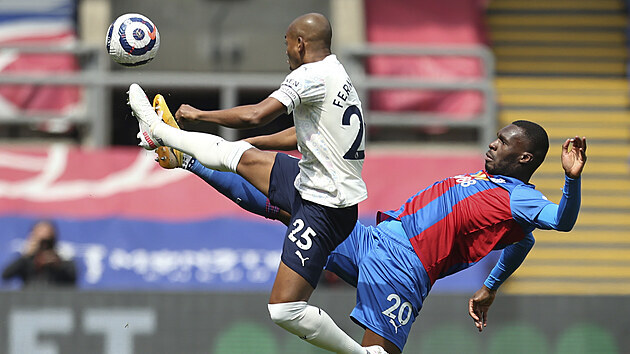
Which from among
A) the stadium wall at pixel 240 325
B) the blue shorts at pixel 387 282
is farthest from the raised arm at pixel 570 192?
the stadium wall at pixel 240 325

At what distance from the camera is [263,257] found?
11203 millimetres

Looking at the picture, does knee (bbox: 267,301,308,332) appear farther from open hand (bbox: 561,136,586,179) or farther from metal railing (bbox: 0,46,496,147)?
metal railing (bbox: 0,46,496,147)

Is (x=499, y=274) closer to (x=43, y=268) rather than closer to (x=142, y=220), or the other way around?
(x=43, y=268)

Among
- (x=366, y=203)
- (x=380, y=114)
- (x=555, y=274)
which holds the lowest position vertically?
(x=555, y=274)

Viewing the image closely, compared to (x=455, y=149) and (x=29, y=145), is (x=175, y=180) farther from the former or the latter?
(x=455, y=149)

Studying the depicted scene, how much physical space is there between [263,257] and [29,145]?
116 inches

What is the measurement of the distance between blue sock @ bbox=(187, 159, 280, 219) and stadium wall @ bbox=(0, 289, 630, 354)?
217cm

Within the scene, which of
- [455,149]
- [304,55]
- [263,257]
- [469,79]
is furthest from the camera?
[469,79]

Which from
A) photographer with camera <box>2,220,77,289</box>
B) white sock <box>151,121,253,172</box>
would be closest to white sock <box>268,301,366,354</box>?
white sock <box>151,121,253,172</box>

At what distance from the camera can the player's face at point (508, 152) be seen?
19.3ft

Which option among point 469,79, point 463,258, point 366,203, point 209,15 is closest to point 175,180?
point 366,203

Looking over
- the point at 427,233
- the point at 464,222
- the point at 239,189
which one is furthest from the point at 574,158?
the point at 239,189

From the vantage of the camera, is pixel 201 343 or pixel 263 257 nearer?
pixel 201 343

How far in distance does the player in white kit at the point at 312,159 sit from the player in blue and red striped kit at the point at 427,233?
0.91ft
